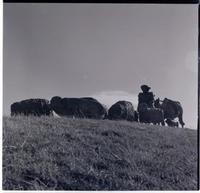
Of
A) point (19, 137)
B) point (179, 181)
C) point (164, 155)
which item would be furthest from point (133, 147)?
point (19, 137)

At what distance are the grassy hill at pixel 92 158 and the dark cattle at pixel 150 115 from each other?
2.16 meters

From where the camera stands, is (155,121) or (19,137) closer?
(19,137)

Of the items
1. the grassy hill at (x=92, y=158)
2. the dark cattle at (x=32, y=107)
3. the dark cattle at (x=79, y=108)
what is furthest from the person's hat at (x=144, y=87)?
the dark cattle at (x=32, y=107)

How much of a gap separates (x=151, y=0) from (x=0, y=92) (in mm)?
2306

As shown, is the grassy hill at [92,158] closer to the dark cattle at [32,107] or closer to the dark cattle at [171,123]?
the dark cattle at [32,107]

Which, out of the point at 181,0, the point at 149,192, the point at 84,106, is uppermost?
the point at 181,0

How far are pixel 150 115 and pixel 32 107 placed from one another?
9.51 feet

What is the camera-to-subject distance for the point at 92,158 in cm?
540

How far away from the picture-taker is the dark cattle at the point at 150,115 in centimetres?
885

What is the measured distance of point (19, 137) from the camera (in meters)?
5.65

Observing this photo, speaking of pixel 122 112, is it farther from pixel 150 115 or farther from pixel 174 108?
pixel 174 108

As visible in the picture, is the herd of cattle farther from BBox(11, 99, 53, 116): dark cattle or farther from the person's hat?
the person's hat

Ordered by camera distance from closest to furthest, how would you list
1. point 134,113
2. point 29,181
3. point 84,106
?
point 29,181
point 84,106
point 134,113

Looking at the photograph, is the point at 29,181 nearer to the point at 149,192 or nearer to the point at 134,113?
the point at 149,192
